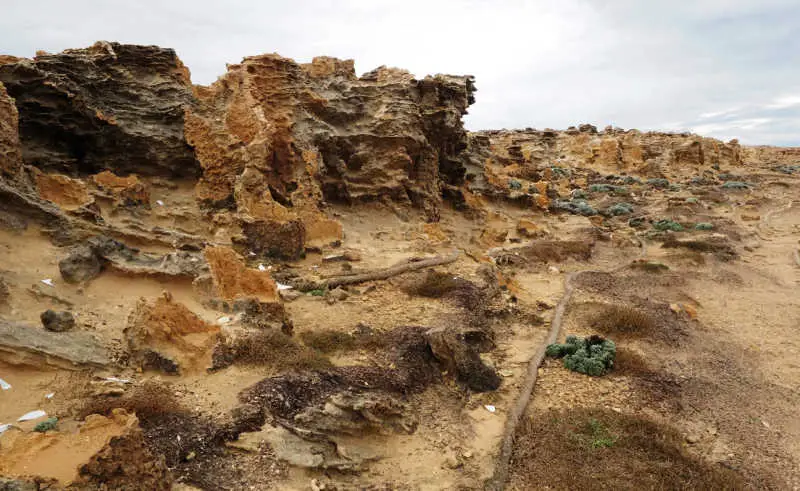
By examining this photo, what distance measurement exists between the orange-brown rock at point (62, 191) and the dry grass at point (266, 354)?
5.58 meters

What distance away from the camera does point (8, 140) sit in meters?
8.51

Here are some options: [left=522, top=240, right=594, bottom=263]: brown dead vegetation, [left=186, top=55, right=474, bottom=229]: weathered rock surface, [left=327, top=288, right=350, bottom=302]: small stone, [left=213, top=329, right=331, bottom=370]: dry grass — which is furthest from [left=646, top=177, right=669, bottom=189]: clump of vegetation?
[left=213, top=329, right=331, bottom=370]: dry grass

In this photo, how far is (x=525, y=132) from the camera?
44938 mm

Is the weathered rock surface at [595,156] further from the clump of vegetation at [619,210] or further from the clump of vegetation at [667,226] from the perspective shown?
the clump of vegetation at [667,226]

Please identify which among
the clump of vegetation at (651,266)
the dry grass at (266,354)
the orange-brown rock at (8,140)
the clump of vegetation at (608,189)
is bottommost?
the clump of vegetation at (651,266)

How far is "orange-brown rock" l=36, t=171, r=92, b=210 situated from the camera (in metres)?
9.48

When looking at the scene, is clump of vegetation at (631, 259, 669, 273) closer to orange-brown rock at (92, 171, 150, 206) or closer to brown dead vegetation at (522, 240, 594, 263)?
brown dead vegetation at (522, 240, 594, 263)

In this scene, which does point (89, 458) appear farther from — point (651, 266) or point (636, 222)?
point (636, 222)

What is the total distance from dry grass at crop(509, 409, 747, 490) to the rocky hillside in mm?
52

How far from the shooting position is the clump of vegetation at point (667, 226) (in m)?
20.0

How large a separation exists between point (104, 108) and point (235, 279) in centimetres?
740

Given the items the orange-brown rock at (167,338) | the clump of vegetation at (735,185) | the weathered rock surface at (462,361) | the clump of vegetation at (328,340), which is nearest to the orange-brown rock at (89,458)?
the orange-brown rock at (167,338)

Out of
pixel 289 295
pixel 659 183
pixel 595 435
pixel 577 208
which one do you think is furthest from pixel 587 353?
pixel 659 183

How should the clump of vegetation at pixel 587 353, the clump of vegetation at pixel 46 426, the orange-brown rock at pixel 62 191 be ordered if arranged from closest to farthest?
the clump of vegetation at pixel 46 426
the clump of vegetation at pixel 587 353
the orange-brown rock at pixel 62 191
